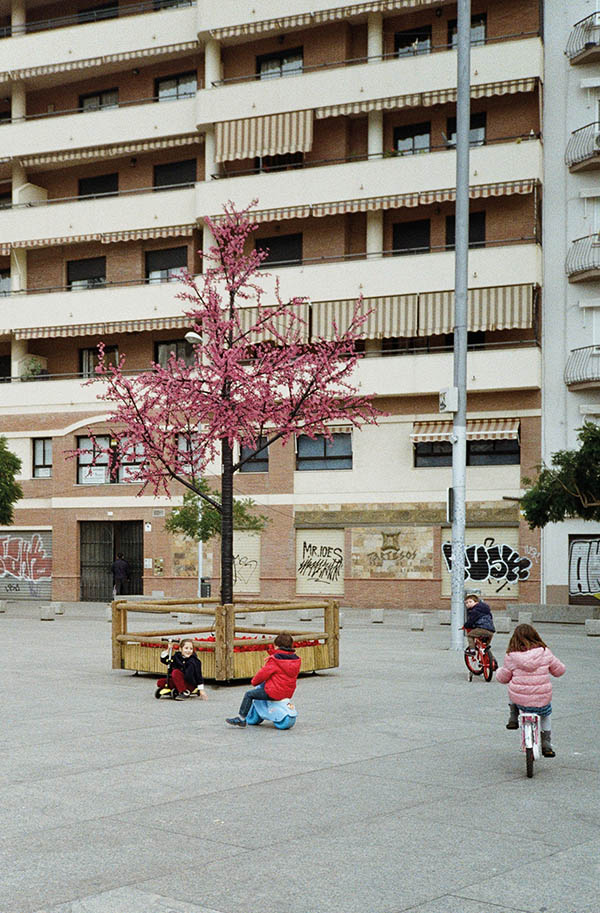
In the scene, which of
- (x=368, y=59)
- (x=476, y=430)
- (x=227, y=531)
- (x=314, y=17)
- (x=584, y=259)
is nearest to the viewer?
(x=227, y=531)

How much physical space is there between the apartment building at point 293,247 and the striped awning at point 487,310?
0.07 metres

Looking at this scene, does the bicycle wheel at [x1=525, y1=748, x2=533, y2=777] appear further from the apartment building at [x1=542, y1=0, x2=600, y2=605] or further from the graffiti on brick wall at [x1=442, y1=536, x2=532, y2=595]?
the apartment building at [x1=542, y1=0, x2=600, y2=605]

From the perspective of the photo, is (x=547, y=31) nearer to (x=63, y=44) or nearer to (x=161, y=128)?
(x=161, y=128)

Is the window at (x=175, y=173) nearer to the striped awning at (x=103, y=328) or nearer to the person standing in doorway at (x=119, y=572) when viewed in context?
the striped awning at (x=103, y=328)

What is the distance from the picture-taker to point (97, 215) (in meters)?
39.7

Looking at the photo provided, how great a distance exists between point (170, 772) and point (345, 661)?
963 cm

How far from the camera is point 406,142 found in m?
36.8

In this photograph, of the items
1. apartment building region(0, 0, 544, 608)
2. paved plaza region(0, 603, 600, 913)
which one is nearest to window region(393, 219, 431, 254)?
apartment building region(0, 0, 544, 608)

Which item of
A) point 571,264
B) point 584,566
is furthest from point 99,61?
point 584,566

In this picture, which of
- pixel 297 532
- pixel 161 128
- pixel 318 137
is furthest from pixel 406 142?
pixel 297 532

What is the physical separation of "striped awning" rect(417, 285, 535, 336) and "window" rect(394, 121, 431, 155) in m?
5.31

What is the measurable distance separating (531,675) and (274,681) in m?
2.93

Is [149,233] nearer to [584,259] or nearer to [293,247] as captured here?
[293,247]

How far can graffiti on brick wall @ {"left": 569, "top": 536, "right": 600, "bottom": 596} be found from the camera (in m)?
33.4
